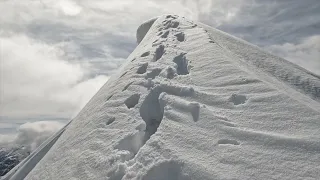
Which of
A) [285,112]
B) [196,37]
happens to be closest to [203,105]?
[285,112]

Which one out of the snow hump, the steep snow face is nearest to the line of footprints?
the steep snow face

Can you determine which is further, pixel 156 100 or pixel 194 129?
pixel 156 100

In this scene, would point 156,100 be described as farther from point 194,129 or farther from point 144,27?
point 144,27

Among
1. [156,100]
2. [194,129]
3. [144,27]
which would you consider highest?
[144,27]

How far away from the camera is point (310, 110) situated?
418 cm

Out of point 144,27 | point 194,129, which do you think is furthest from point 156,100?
point 144,27

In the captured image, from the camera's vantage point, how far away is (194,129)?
4.12m

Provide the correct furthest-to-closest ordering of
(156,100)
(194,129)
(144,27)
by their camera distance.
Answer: (144,27) < (156,100) < (194,129)

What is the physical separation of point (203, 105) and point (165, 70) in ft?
5.05

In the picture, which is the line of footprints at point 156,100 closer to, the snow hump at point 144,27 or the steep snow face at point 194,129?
the steep snow face at point 194,129

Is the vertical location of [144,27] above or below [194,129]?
above

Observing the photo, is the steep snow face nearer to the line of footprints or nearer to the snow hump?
the line of footprints

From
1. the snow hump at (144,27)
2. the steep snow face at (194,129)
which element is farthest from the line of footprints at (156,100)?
the snow hump at (144,27)

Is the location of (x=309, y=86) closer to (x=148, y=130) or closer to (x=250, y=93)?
(x=250, y=93)
